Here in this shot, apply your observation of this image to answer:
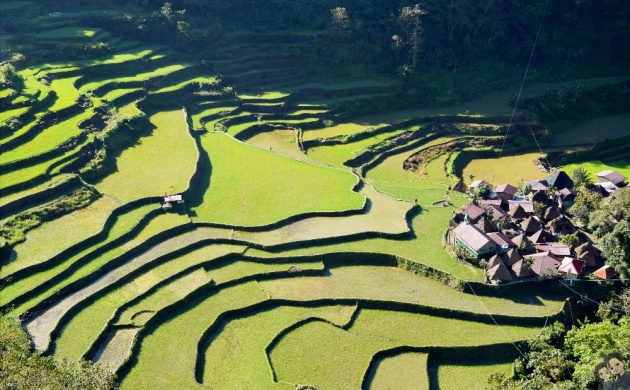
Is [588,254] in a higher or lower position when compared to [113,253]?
higher

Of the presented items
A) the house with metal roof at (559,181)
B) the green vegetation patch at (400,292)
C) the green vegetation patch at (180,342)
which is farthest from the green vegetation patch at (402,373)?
the house with metal roof at (559,181)

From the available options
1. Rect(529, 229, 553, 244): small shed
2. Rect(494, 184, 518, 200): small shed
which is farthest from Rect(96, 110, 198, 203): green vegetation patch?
Rect(529, 229, 553, 244): small shed

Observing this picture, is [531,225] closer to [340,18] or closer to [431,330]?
[431,330]

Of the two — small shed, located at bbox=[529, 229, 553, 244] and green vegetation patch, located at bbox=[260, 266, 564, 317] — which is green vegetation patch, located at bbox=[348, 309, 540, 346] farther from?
small shed, located at bbox=[529, 229, 553, 244]

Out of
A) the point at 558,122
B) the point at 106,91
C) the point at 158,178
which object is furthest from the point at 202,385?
the point at 558,122

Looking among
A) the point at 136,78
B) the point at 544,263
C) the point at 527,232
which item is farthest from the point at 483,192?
the point at 136,78
